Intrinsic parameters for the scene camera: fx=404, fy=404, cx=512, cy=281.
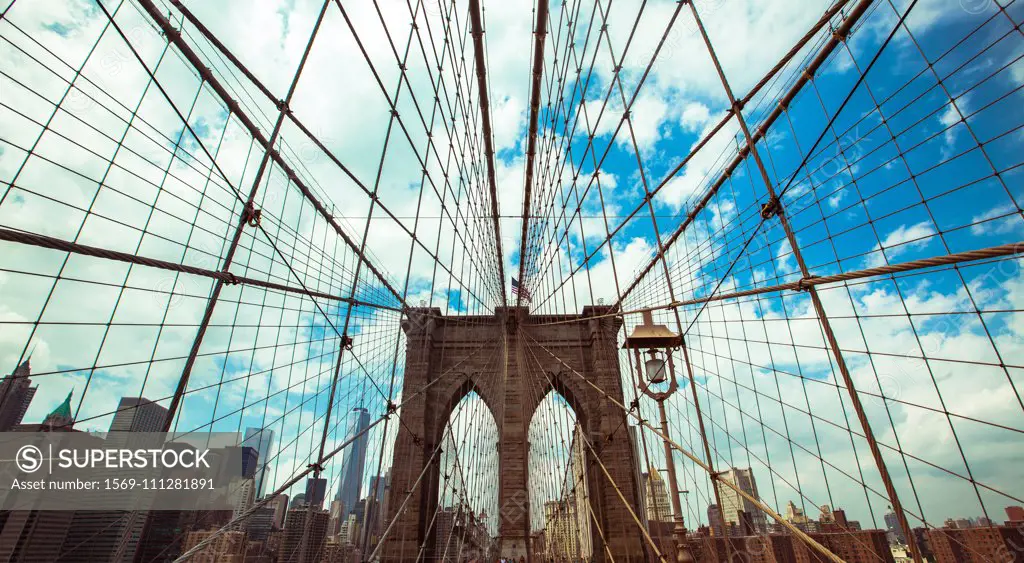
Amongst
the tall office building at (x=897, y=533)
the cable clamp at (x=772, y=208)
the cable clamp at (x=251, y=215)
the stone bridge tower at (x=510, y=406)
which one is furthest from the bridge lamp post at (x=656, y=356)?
the stone bridge tower at (x=510, y=406)

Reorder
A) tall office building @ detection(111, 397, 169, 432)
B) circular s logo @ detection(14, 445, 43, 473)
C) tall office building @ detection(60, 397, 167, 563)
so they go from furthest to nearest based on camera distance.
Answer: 1. tall office building @ detection(111, 397, 169, 432)
2. tall office building @ detection(60, 397, 167, 563)
3. circular s logo @ detection(14, 445, 43, 473)

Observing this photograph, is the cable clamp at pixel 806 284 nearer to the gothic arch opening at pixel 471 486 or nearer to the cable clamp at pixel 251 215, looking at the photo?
the cable clamp at pixel 251 215

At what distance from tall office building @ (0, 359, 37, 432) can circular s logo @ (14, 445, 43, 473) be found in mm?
550

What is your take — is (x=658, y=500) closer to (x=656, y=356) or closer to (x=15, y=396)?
(x=656, y=356)

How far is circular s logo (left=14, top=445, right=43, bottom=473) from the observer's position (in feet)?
9.83

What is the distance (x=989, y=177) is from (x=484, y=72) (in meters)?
5.59

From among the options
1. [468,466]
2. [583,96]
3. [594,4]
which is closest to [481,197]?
[583,96]

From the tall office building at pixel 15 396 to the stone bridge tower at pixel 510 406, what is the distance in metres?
11.0

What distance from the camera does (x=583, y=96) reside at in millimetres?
7008

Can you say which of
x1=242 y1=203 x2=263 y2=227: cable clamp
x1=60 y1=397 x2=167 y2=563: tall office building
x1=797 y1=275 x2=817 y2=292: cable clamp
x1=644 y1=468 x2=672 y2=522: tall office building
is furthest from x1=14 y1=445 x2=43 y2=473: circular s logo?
x1=644 y1=468 x2=672 y2=522: tall office building

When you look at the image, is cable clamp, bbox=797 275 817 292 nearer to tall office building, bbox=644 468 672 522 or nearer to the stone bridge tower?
tall office building, bbox=644 468 672 522

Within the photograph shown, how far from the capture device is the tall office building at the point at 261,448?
5484 millimetres

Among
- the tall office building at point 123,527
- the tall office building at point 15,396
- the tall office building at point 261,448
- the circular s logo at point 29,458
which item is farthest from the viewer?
the tall office building at point 261,448

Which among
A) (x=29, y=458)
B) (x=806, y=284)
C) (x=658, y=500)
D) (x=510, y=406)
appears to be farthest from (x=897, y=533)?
(x=510, y=406)
